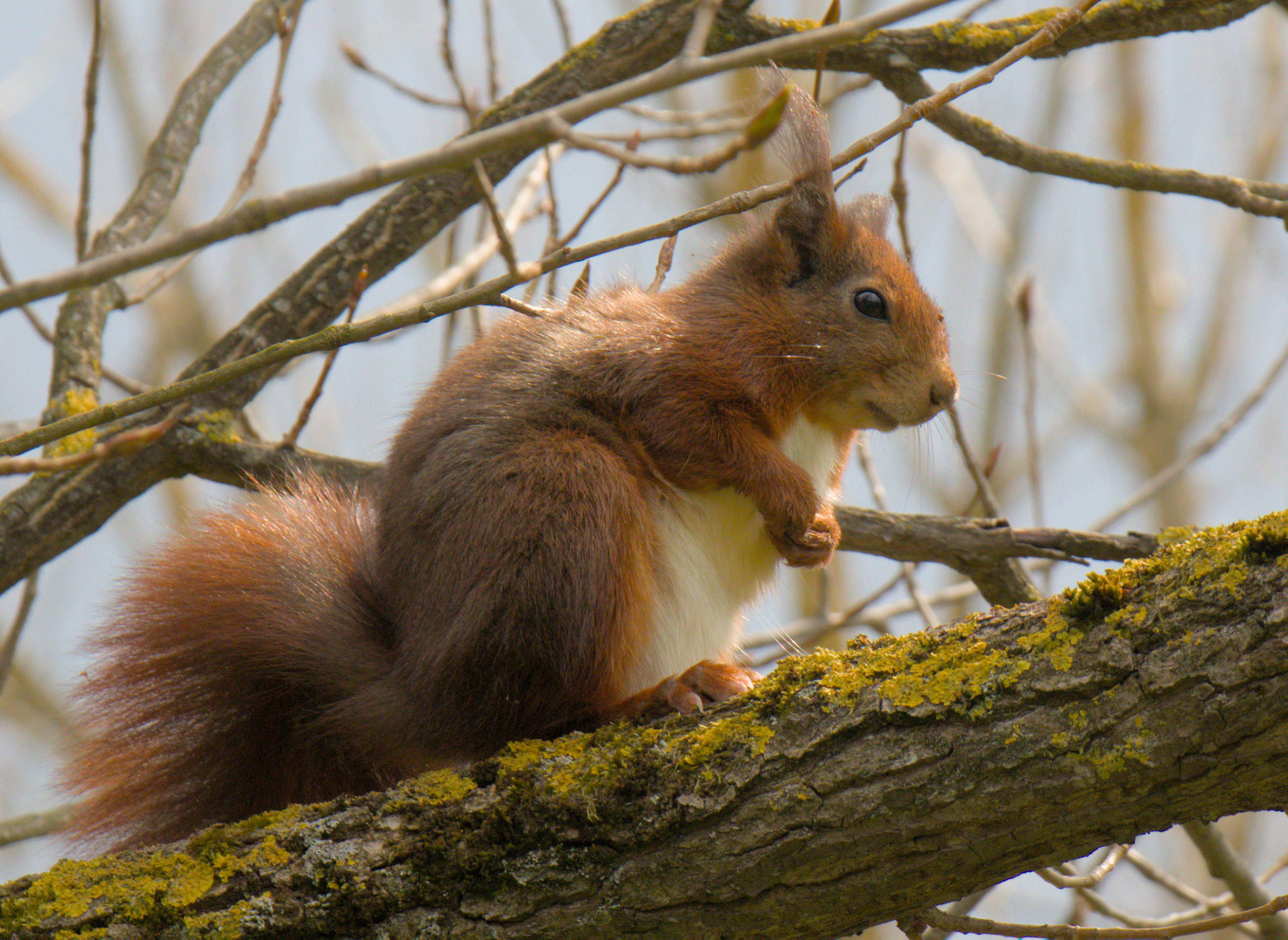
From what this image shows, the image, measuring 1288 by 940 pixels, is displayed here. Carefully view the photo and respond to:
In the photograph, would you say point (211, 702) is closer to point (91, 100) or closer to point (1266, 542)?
point (91, 100)

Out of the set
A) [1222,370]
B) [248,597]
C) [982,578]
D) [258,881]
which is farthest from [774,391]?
[1222,370]

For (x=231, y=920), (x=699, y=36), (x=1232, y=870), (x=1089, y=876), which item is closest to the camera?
(x=699, y=36)

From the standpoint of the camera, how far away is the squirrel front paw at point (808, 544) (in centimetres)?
282

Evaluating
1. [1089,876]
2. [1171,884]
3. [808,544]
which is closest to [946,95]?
[808,544]

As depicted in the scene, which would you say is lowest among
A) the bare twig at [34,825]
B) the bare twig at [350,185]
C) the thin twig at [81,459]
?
the thin twig at [81,459]

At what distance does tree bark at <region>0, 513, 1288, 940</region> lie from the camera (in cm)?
176

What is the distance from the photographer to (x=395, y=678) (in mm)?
2525

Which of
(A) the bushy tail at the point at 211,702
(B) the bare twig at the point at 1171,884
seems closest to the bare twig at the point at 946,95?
(A) the bushy tail at the point at 211,702

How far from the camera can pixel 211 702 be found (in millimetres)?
2777

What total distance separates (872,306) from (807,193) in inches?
14.1

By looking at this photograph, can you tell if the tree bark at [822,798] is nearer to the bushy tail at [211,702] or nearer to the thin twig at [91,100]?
the bushy tail at [211,702]

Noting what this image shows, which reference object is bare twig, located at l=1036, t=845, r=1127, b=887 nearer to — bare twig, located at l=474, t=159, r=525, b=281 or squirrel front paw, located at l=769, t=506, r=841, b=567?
squirrel front paw, located at l=769, t=506, r=841, b=567

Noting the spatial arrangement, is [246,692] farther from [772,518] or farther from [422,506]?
[772,518]

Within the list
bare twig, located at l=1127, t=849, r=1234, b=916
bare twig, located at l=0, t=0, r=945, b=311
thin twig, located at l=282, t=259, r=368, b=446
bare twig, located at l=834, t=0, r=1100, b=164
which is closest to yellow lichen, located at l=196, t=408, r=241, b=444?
thin twig, located at l=282, t=259, r=368, b=446
